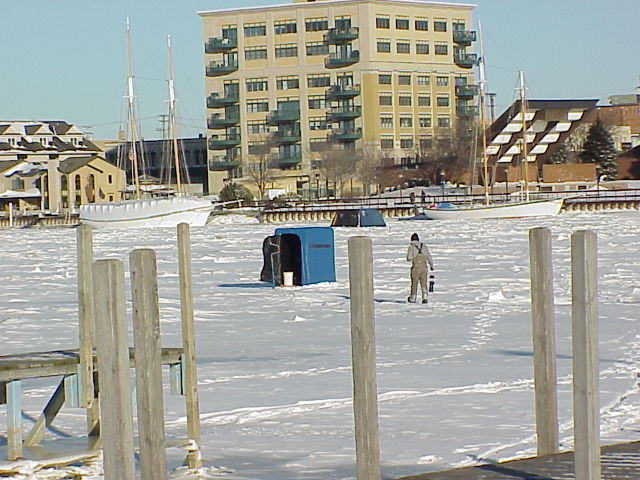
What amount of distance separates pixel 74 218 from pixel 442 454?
8360 cm

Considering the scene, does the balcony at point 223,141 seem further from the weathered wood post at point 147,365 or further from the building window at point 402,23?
the weathered wood post at point 147,365

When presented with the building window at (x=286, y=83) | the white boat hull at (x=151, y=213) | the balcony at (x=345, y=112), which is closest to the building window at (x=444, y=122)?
the balcony at (x=345, y=112)

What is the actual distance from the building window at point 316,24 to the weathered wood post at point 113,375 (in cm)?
11003

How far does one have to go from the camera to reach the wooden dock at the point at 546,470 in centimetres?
704

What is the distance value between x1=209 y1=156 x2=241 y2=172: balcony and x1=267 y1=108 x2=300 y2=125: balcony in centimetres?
583

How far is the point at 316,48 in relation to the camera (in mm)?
114812

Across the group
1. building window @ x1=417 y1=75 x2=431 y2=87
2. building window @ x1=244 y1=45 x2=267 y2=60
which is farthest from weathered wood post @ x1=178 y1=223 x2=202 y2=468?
building window @ x1=417 y1=75 x2=431 y2=87

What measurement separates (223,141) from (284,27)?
13530mm

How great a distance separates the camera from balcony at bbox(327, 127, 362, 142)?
115188 millimetres

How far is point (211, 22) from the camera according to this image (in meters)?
118

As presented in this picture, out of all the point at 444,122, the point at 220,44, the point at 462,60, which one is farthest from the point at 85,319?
the point at 462,60

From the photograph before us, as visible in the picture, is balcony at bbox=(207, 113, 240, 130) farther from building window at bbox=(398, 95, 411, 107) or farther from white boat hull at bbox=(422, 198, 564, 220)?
white boat hull at bbox=(422, 198, 564, 220)

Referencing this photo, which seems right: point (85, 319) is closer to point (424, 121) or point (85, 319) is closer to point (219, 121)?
point (219, 121)

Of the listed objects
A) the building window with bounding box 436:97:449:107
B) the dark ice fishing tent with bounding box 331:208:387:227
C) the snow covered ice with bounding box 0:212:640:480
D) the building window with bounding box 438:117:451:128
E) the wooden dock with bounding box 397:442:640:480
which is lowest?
the snow covered ice with bounding box 0:212:640:480
